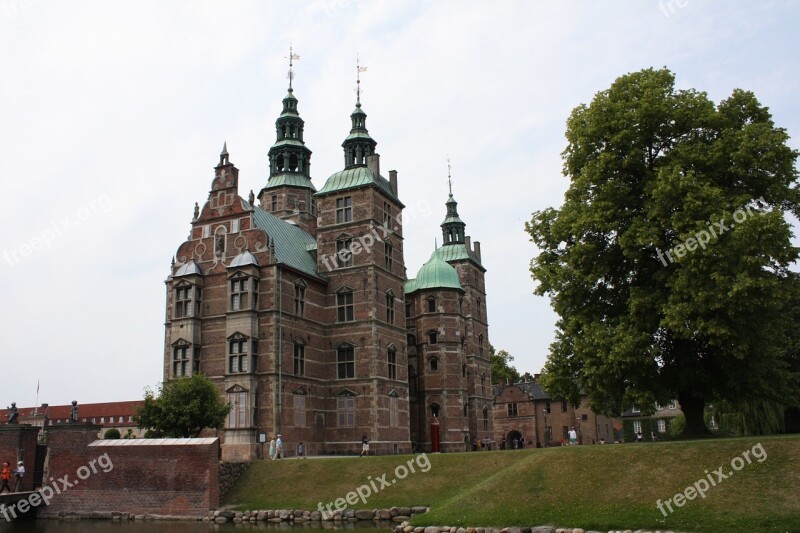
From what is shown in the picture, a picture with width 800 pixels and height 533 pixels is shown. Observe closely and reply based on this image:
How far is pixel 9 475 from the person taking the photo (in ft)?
107

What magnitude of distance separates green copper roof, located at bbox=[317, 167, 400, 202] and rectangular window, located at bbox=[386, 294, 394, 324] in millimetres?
6946

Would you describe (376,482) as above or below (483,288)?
below

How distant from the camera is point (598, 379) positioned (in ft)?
87.1

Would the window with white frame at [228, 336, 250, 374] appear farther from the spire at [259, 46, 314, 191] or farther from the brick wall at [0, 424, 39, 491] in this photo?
the spire at [259, 46, 314, 191]

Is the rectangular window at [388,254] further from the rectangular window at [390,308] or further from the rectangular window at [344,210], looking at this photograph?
the rectangular window at [344,210]

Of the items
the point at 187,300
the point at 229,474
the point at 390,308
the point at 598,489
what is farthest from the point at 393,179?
the point at 598,489

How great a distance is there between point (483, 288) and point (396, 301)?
20421mm

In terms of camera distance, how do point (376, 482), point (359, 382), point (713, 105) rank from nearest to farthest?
1. point (713, 105)
2. point (376, 482)
3. point (359, 382)

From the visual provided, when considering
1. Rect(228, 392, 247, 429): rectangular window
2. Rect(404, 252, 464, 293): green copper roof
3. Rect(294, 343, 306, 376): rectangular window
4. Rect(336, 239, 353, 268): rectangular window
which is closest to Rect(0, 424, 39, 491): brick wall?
Rect(228, 392, 247, 429): rectangular window

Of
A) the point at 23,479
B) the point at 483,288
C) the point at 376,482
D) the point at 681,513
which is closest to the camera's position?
the point at 681,513

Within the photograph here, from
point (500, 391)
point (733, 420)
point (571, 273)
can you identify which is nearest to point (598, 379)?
point (571, 273)

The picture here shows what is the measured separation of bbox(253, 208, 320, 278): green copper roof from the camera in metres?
42.6

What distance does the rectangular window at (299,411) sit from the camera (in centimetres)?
4059

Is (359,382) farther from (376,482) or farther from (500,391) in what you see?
(500,391)
